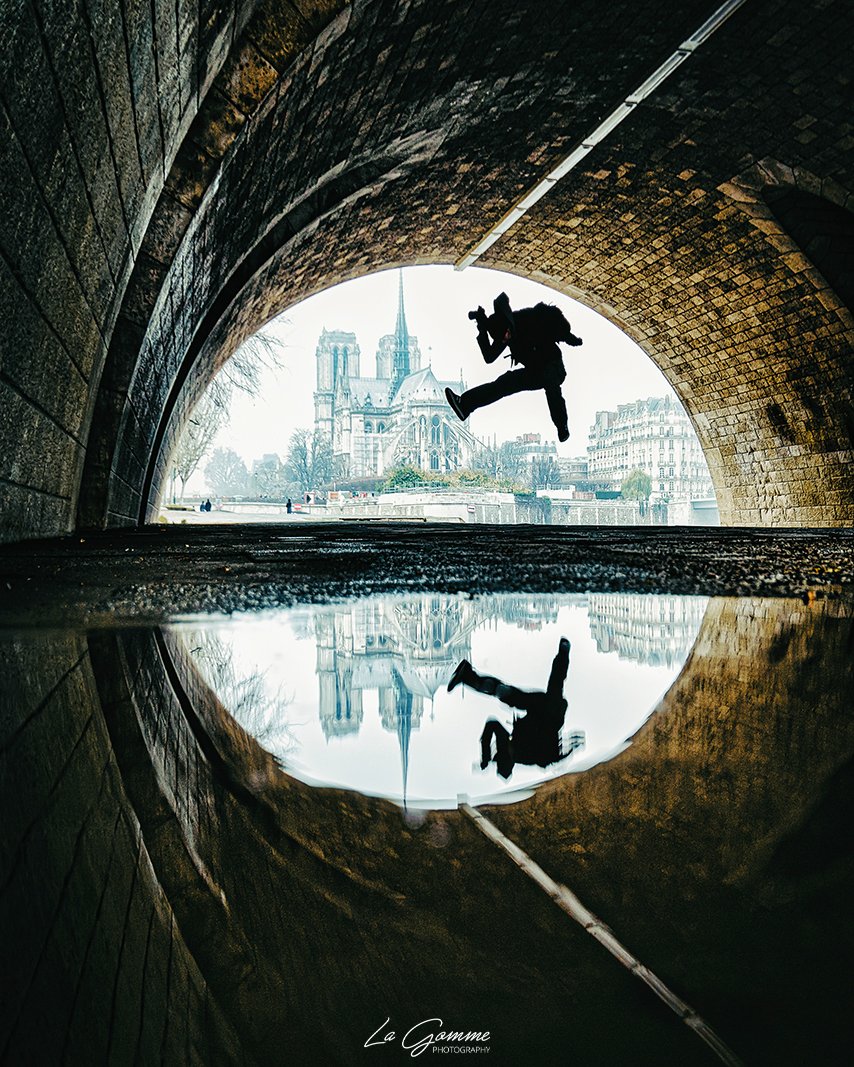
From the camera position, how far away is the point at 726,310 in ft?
43.7

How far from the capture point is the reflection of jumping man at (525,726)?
830 millimetres

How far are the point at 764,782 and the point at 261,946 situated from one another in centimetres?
49

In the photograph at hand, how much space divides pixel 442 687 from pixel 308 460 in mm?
114375

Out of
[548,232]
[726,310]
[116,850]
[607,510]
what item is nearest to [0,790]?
[116,850]

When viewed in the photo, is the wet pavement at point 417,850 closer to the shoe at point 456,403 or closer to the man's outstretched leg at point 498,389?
the man's outstretched leg at point 498,389

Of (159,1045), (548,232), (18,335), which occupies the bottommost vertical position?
(159,1045)

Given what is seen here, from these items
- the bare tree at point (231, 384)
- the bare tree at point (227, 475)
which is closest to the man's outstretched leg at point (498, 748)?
the bare tree at point (231, 384)

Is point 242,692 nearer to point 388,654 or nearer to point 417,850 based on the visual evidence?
point 388,654

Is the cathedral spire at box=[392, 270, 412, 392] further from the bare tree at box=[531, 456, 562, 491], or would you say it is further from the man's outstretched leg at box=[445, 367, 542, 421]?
the man's outstretched leg at box=[445, 367, 542, 421]

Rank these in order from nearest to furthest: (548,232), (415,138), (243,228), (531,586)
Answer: (531,586)
(243,228)
(415,138)
(548,232)

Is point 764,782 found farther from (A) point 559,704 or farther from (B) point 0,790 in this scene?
(B) point 0,790

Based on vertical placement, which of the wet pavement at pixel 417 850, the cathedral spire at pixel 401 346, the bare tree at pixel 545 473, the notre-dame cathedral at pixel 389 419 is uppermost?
the cathedral spire at pixel 401 346

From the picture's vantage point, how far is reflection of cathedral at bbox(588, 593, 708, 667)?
4.74ft

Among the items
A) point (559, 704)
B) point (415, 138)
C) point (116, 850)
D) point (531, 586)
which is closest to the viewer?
point (116, 850)
